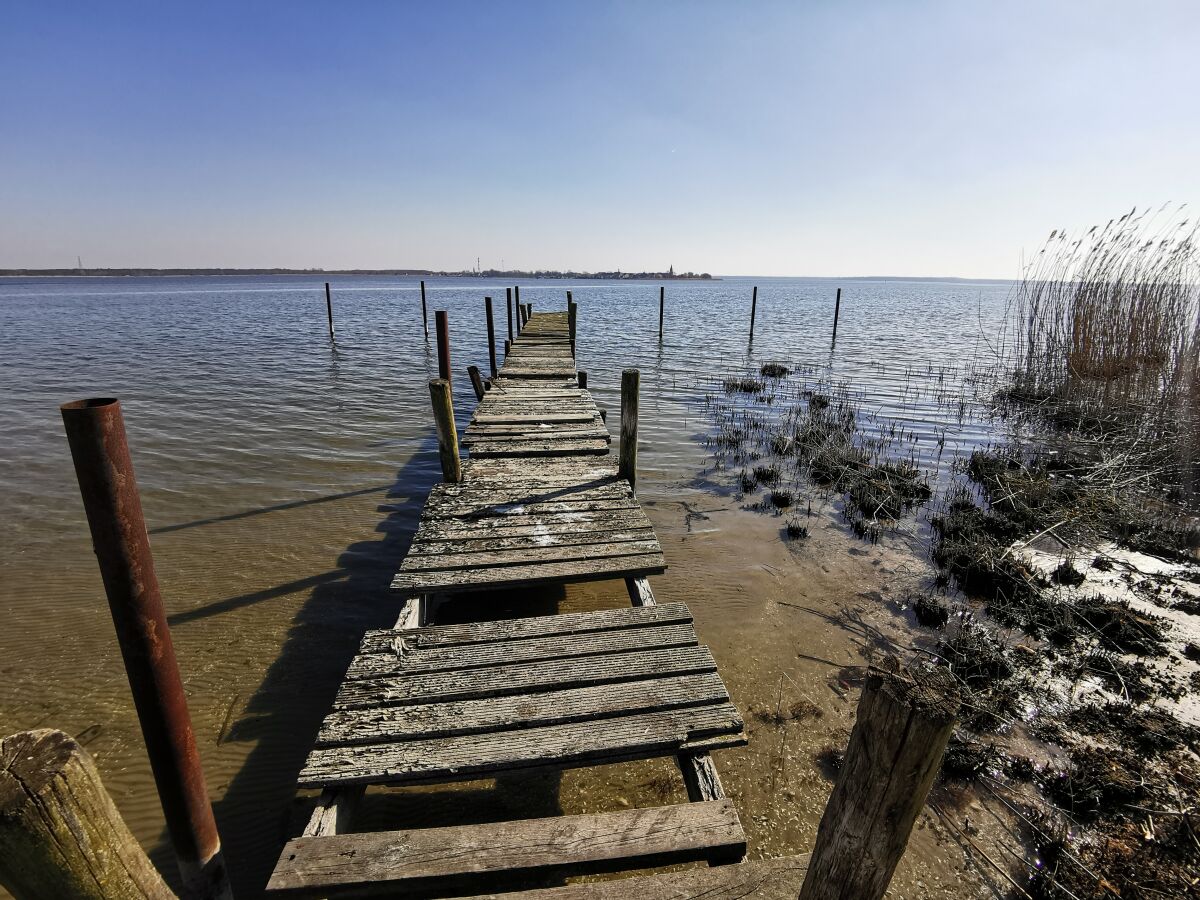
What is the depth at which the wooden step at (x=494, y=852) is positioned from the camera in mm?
2213

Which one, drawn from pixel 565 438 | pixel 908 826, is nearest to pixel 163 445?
pixel 565 438

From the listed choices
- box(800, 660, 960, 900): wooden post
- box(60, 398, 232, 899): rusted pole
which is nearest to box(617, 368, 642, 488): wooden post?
box(60, 398, 232, 899): rusted pole

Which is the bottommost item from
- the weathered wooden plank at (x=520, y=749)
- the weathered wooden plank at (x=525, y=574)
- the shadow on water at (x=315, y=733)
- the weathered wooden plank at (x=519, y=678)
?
the shadow on water at (x=315, y=733)

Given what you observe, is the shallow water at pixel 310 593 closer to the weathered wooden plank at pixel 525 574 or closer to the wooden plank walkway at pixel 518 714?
the wooden plank walkway at pixel 518 714

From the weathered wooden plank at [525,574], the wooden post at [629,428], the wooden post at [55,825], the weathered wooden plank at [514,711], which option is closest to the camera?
the wooden post at [55,825]

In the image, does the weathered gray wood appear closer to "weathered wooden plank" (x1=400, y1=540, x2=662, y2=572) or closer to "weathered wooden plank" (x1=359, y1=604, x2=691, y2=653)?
"weathered wooden plank" (x1=359, y1=604, x2=691, y2=653)

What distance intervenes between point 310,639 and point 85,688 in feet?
5.32

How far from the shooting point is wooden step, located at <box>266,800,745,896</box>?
221cm

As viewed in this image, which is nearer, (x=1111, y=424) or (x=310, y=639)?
(x=310, y=639)

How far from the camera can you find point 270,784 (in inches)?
148

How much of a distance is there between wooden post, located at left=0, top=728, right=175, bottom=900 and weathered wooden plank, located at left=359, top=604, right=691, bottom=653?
2.19 meters

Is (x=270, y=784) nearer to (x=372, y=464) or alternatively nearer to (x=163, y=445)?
(x=372, y=464)

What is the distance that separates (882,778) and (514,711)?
210 centimetres

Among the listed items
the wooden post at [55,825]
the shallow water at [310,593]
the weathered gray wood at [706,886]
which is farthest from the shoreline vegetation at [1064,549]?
the wooden post at [55,825]
